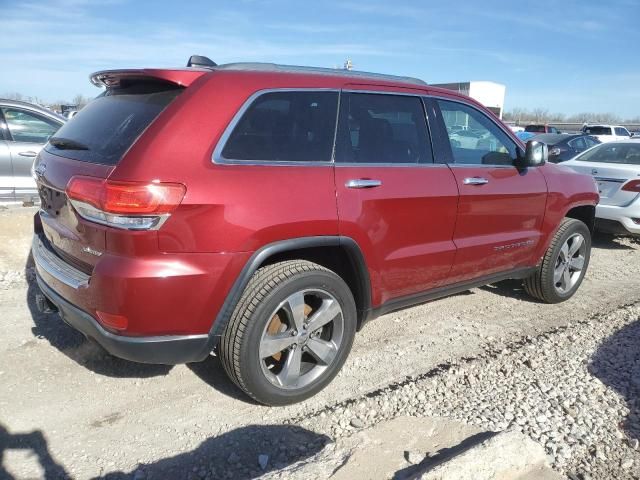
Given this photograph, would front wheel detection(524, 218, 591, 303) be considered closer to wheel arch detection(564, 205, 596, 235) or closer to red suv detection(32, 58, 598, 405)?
wheel arch detection(564, 205, 596, 235)

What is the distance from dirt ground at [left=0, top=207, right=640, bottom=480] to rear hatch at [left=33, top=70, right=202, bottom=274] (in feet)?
2.80

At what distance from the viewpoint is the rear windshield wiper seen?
9.25 feet

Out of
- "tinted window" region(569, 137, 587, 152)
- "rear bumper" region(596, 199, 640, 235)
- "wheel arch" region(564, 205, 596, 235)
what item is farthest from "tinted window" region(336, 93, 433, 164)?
"tinted window" region(569, 137, 587, 152)

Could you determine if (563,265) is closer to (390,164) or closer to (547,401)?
(547,401)

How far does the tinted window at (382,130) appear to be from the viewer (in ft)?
10.3

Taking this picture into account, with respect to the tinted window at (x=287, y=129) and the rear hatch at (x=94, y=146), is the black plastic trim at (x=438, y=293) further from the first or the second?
the rear hatch at (x=94, y=146)

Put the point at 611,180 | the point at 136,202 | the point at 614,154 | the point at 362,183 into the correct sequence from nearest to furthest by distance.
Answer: the point at 136,202
the point at 362,183
the point at 611,180
the point at 614,154

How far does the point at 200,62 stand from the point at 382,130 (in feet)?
3.90

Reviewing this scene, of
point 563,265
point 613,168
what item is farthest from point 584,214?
point 613,168

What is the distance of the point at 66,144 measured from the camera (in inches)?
116

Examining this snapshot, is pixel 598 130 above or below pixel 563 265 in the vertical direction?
above

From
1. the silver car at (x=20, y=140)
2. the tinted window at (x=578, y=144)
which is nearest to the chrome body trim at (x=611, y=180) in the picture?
the silver car at (x=20, y=140)

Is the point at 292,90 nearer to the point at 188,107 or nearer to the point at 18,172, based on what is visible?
the point at 188,107

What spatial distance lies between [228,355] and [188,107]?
129cm
